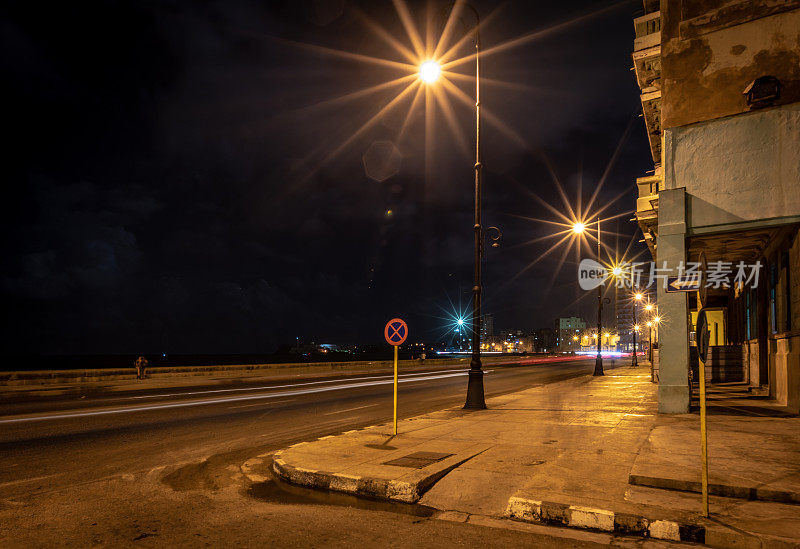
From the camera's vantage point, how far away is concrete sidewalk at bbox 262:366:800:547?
508 centimetres

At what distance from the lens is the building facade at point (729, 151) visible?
11905 millimetres

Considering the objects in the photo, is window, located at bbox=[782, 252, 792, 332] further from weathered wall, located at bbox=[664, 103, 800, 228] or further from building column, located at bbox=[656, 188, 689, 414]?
building column, located at bbox=[656, 188, 689, 414]

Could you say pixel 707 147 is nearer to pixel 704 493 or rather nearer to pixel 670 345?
pixel 670 345

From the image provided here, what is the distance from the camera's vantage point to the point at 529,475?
22.5 ft

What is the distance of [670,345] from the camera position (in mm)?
12852

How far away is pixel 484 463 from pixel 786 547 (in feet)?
12.5

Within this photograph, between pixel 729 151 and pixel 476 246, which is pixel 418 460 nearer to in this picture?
pixel 476 246

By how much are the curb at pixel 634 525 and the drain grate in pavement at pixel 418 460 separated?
1.87m

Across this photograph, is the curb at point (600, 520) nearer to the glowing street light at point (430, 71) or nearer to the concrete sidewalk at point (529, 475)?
the concrete sidewalk at point (529, 475)

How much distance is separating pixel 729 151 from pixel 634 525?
1086 centimetres

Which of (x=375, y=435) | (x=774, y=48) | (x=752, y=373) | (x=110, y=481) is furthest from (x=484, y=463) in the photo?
(x=752, y=373)

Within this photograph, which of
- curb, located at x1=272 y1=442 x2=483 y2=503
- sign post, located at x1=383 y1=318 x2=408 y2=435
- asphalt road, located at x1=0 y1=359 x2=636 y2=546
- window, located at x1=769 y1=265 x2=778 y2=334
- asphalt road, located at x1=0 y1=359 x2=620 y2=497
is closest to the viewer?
asphalt road, located at x1=0 y1=359 x2=636 y2=546

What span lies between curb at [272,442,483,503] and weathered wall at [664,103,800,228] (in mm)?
9823

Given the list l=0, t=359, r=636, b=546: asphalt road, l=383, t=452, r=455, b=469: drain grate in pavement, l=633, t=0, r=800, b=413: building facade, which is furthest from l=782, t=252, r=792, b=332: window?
l=383, t=452, r=455, b=469: drain grate in pavement
